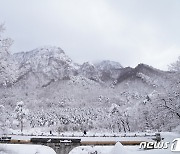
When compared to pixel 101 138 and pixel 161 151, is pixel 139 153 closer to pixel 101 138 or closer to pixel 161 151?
pixel 161 151

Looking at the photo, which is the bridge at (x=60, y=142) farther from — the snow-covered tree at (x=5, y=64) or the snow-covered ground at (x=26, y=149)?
the snow-covered tree at (x=5, y=64)

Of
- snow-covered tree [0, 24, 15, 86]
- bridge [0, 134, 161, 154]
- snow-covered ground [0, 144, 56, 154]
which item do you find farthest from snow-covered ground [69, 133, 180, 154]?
snow-covered tree [0, 24, 15, 86]

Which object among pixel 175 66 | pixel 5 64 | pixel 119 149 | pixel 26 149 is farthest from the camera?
pixel 26 149

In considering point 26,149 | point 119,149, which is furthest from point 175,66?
point 26,149

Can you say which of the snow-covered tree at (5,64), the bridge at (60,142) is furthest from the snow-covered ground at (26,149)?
the snow-covered tree at (5,64)

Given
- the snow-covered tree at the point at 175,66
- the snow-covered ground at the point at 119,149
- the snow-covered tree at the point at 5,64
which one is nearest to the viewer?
the snow-covered ground at the point at 119,149

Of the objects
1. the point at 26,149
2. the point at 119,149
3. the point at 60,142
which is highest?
the point at 119,149

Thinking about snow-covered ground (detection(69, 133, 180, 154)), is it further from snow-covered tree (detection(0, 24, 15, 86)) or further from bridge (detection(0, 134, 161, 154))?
snow-covered tree (detection(0, 24, 15, 86))

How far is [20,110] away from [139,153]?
69411mm

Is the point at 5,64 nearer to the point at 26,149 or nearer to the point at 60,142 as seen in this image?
the point at 60,142

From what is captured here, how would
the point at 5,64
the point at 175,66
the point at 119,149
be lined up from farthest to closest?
the point at 175,66, the point at 5,64, the point at 119,149

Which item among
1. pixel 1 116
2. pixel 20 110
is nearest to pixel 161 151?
pixel 1 116

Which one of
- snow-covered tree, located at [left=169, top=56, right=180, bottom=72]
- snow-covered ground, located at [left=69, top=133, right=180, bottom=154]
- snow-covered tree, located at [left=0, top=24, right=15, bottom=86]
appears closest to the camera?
snow-covered ground, located at [left=69, top=133, right=180, bottom=154]

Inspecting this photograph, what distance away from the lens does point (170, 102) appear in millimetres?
37312
